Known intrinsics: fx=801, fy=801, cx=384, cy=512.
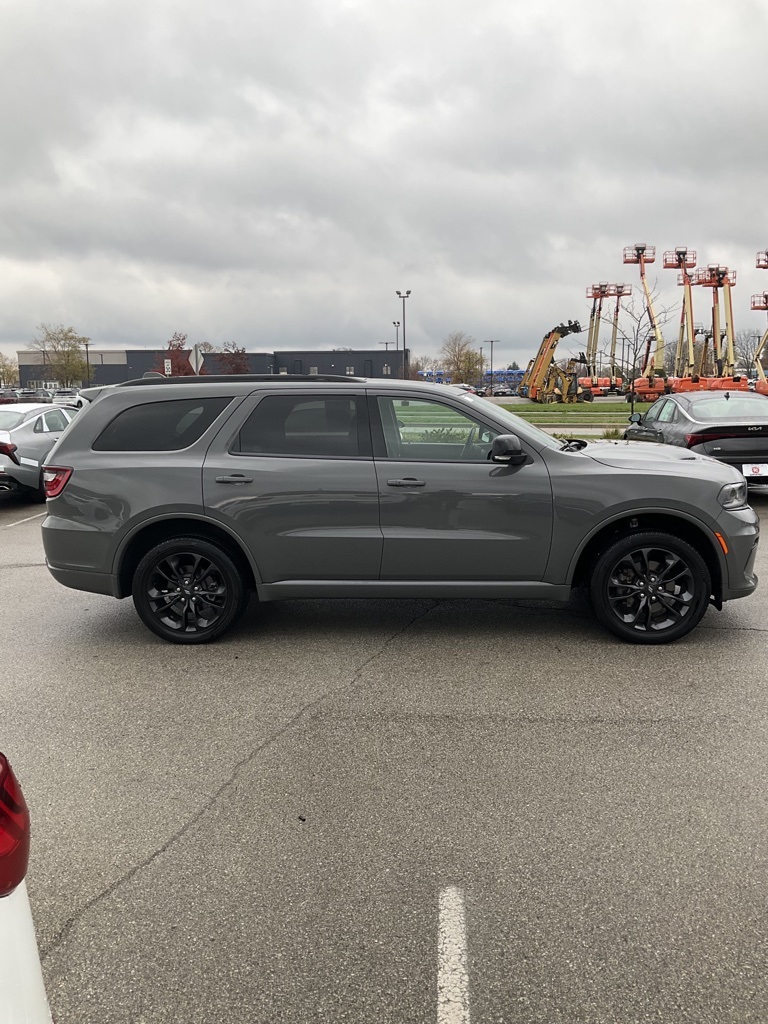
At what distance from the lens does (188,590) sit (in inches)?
217

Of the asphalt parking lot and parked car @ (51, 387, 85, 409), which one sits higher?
parked car @ (51, 387, 85, 409)

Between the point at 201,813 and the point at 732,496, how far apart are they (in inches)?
154

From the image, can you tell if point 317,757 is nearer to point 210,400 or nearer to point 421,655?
point 421,655

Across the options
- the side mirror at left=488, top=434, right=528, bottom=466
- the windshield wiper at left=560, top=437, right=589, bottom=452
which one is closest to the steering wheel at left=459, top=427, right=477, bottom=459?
the side mirror at left=488, top=434, right=528, bottom=466

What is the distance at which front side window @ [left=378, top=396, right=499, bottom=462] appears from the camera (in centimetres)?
542

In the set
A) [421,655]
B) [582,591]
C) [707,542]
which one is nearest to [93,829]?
[421,655]

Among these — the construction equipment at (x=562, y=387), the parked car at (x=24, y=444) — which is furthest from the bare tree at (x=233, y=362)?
the parked car at (x=24, y=444)

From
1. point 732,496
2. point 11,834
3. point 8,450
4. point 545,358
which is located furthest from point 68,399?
point 11,834

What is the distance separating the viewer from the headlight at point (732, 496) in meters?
5.29

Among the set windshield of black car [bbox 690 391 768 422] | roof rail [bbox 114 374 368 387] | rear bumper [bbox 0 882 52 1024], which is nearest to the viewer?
rear bumper [bbox 0 882 52 1024]

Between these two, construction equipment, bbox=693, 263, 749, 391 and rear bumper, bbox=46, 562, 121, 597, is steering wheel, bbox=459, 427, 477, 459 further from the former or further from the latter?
construction equipment, bbox=693, 263, 749, 391

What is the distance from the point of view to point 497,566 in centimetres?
533

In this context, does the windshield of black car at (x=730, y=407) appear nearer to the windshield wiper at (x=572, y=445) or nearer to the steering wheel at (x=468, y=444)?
the windshield wiper at (x=572, y=445)

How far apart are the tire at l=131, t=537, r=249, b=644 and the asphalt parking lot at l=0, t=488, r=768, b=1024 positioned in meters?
0.17
